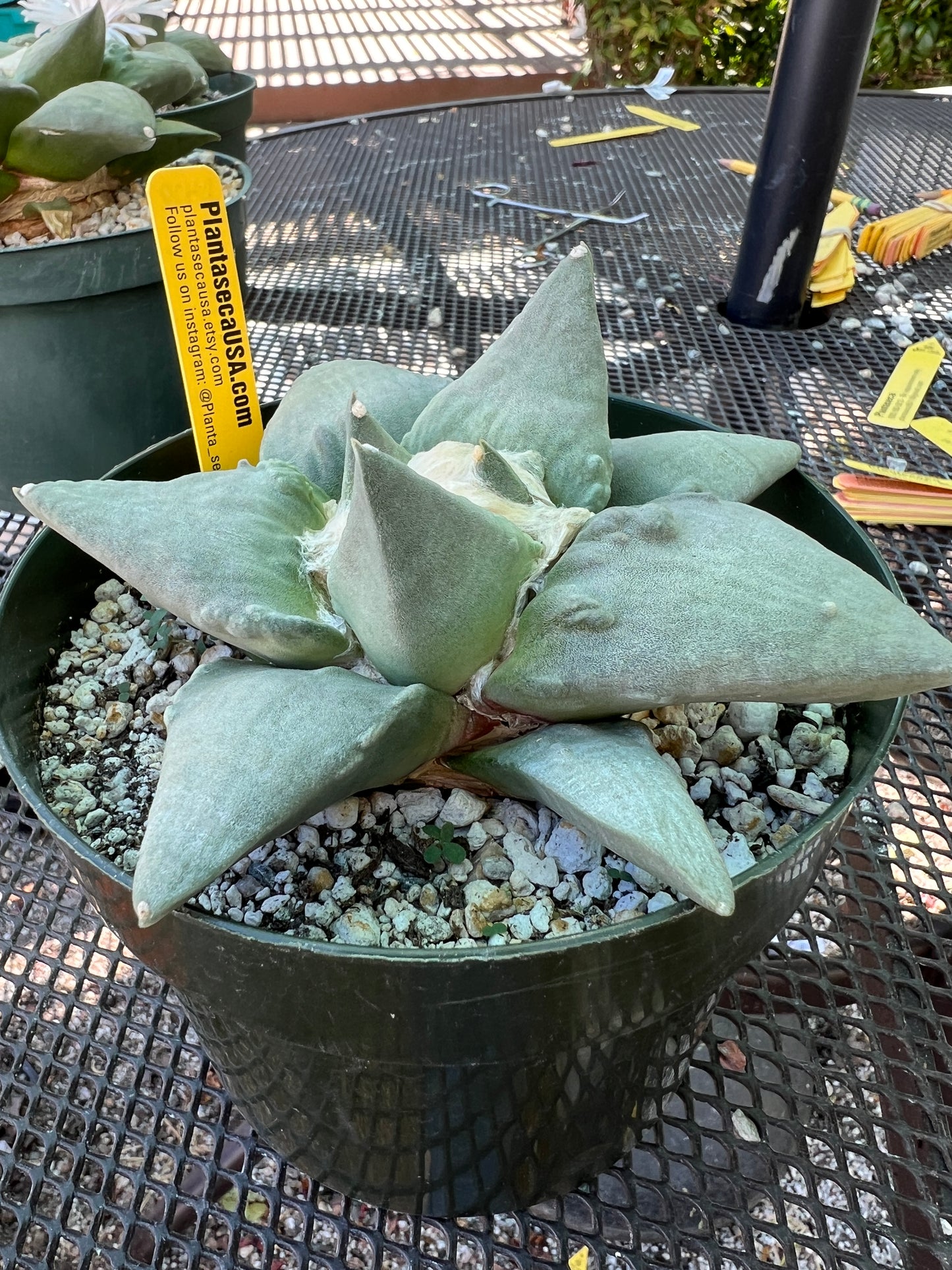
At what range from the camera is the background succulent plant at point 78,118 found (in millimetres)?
744

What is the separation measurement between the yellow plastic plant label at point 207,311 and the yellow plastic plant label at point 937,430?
78cm

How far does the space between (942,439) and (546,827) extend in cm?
81

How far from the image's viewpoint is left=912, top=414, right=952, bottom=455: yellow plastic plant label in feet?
3.37

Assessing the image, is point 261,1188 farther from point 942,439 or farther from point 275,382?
point 942,439

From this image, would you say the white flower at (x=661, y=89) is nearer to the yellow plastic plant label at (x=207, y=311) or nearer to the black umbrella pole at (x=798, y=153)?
the black umbrella pole at (x=798, y=153)

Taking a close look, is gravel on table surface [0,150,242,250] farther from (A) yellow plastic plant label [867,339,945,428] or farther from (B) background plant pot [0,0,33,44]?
(A) yellow plastic plant label [867,339,945,428]

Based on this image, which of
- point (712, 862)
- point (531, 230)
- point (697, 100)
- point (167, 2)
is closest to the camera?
point (712, 862)

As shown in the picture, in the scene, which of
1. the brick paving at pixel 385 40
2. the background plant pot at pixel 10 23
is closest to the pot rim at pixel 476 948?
the background plant pot at pixel 10 23

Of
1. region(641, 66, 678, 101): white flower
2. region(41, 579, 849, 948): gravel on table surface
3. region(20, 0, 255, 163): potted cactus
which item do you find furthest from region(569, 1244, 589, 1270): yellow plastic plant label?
region(641, 66, 678, 101): white flower

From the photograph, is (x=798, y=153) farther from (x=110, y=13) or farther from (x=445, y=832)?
(x=445, y=832)

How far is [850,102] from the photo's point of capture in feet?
3.53

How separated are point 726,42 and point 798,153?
253 centimetres

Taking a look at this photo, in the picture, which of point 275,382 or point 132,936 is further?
point 275,382

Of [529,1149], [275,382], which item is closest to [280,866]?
[529,1149]
